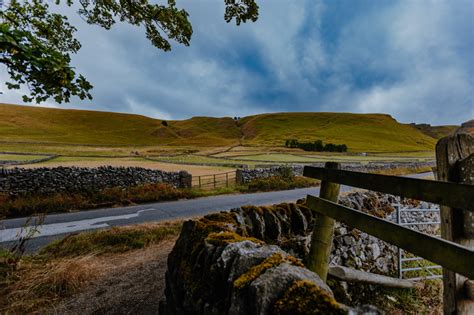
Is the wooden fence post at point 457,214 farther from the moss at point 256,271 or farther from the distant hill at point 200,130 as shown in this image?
the distant hill at point 200,130

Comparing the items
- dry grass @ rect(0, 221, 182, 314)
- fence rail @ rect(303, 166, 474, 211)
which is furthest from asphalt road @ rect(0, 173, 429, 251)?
fence rail @ rect(303, 166, 474, 211)

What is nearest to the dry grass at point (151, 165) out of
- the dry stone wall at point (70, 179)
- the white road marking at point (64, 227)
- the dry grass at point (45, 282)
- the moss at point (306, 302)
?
the dry stone wall at point (70, 179)

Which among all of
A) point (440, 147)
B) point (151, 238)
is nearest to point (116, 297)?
point (151, 238)

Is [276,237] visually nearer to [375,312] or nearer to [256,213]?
[256,213]

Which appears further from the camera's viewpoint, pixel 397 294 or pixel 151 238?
pixel 151 238

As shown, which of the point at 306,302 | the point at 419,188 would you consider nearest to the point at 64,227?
the point at 306,302

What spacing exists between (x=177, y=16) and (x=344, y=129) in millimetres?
138015

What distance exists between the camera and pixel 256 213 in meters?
3.96

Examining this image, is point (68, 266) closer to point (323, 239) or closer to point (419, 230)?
point (323, 239)

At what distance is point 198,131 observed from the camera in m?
146

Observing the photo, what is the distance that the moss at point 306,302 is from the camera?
1201 mm

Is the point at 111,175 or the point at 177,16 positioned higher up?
the point at 177,16

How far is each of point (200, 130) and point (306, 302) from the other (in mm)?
150834

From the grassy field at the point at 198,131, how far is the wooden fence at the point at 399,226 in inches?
2901
